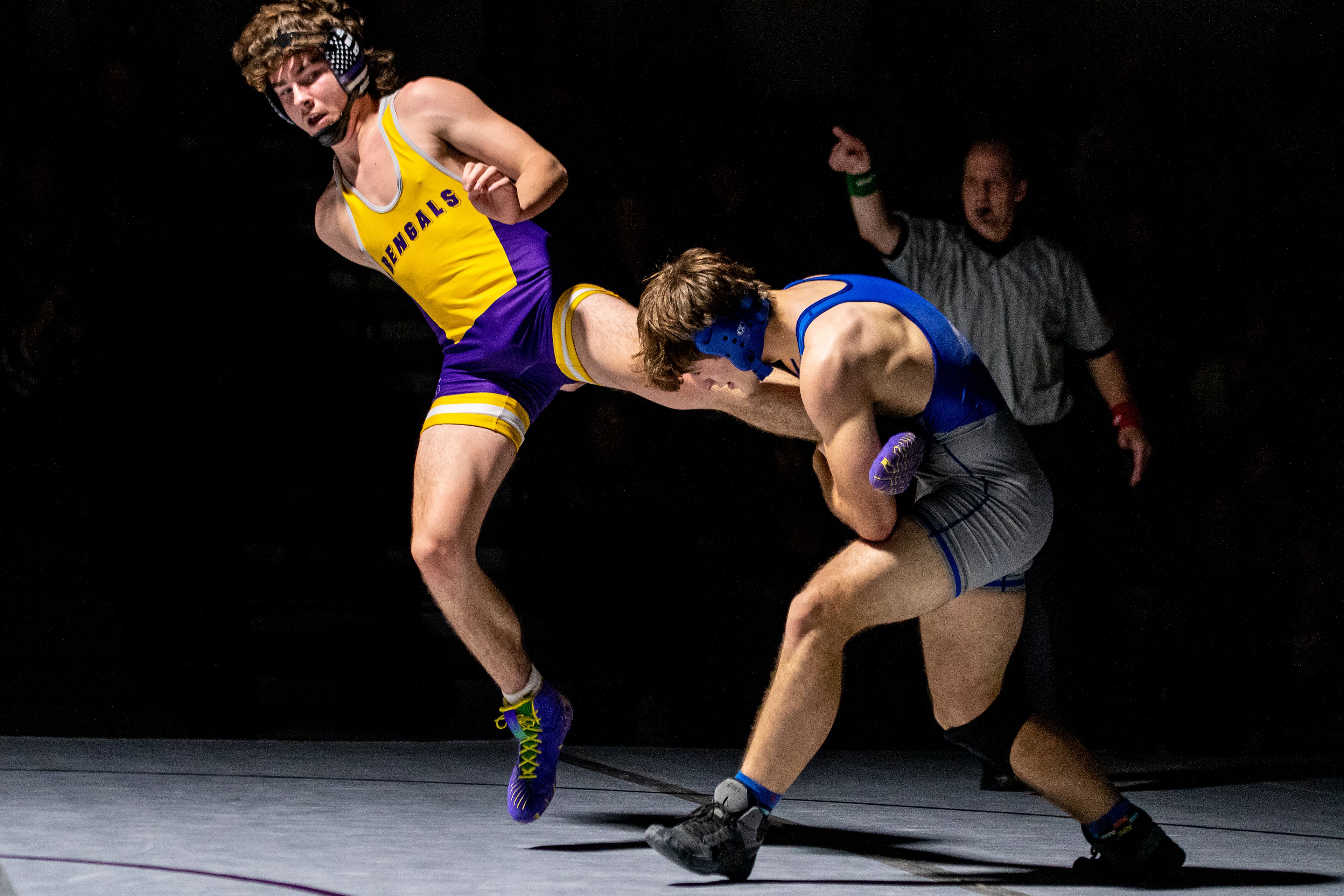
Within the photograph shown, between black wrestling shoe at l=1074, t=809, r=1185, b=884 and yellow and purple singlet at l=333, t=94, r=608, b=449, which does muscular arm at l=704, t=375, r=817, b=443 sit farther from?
black wrestling shoe at l=1074, t=809, r=1185, b=884

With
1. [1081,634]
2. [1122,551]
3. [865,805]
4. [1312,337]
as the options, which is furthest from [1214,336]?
[865,805]

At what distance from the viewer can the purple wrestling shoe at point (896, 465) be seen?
2.01 metres

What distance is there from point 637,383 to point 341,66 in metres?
0.81

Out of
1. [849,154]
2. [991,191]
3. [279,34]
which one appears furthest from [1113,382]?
[279,34]

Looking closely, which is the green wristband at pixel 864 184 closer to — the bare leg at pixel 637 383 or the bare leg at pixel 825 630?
the bare leg at pixel 637 383

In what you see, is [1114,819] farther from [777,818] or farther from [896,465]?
[777,818]

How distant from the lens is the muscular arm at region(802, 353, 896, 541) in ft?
6.57

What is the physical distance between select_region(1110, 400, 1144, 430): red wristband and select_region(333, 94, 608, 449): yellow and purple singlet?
4.29 feet

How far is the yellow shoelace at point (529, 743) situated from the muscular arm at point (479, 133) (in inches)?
34.0

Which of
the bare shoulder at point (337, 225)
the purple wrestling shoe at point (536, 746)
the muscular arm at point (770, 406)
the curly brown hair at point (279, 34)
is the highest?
the curly brown hair at point (279, 34)

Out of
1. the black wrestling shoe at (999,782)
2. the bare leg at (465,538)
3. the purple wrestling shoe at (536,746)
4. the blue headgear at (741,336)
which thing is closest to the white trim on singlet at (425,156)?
the bare leg at (465,538)

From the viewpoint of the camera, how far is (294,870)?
220cm

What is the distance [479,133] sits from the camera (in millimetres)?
2701

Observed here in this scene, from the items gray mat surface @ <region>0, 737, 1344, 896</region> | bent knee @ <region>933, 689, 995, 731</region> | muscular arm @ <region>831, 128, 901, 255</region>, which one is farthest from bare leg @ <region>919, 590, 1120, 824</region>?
muscular arm @ <region>831, 128, 901, 255</region>
